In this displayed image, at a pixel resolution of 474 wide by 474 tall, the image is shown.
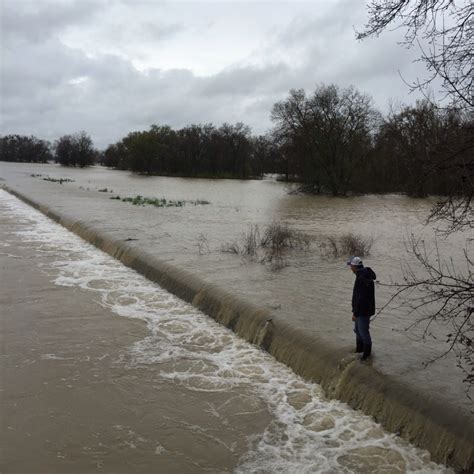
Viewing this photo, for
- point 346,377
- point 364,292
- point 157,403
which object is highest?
point 364,292

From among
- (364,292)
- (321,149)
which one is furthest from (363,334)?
(321,149)

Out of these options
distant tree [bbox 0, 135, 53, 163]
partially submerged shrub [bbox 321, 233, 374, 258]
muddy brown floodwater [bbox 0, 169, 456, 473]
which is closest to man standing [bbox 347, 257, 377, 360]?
muddy brown floodwater [bbox 0, 169, 456, 473]

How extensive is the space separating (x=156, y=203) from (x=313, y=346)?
27.3 m

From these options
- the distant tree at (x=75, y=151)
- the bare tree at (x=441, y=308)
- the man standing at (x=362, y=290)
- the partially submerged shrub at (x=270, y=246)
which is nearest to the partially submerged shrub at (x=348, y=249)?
the partially submerged shrub at (x=270, y=246)

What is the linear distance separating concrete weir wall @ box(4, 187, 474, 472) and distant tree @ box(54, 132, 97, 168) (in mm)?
135441

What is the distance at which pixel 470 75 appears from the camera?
5.39 meters

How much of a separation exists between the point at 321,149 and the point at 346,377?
46.2 meters

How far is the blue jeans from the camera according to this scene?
736cm

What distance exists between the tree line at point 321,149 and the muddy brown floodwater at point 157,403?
348cm

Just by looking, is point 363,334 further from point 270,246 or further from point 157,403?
point 270,246

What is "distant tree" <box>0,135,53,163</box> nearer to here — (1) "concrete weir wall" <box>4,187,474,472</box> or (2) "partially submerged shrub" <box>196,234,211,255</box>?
(2) "partially submerged shrub" <box>196,234,211,255</box>

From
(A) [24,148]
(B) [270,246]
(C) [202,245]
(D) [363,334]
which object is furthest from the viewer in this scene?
(A) [24,148]

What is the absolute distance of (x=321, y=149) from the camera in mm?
51688

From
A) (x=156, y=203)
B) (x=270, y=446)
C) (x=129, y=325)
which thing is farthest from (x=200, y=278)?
(x=156, y=203)
